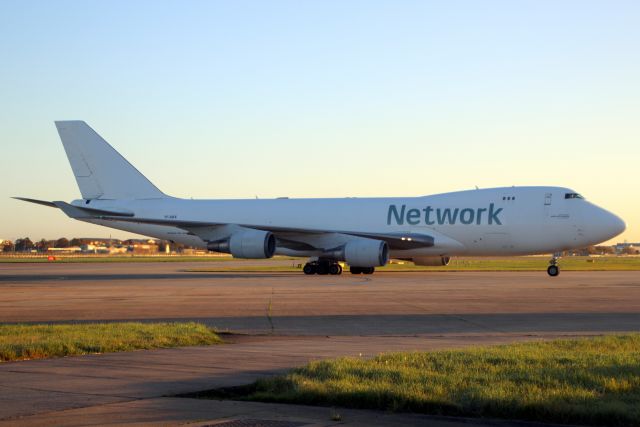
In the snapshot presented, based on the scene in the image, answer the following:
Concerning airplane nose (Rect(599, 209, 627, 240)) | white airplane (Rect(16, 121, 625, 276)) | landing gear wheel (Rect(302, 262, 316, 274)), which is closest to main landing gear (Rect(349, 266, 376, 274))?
white airplane (Rect(16, 121, 625, 276))

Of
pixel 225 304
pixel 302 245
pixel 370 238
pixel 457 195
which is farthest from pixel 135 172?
pixel 225 304

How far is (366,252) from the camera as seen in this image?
129ft

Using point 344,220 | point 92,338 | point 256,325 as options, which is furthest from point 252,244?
point 92,338

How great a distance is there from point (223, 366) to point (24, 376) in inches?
86.4

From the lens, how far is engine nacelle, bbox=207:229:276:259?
39938 millimetres

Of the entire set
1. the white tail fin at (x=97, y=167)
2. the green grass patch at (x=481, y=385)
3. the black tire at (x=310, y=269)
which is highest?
the white tail fin at (x=97, y=167)

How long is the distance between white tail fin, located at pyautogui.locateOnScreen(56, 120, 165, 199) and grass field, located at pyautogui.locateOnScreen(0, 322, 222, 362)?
3349 centimetres

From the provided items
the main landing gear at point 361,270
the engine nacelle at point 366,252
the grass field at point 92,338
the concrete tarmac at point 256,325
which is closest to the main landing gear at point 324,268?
the main landing gear at point 361,270

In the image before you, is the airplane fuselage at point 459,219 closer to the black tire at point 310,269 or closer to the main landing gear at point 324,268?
the black tire at point 310,269

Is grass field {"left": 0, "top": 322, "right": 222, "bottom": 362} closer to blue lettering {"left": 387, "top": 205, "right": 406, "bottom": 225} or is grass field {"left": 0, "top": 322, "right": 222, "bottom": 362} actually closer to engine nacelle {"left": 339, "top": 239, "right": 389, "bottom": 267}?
engine nacelle {"left": 339, "top": 239, "right": 389, "bottom": 267}

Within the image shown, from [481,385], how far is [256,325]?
8.53 meters

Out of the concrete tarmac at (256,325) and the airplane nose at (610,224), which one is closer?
the concrete tarmac at (256,325)

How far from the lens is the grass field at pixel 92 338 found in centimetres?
1148

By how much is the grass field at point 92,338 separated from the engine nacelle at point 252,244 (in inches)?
984
